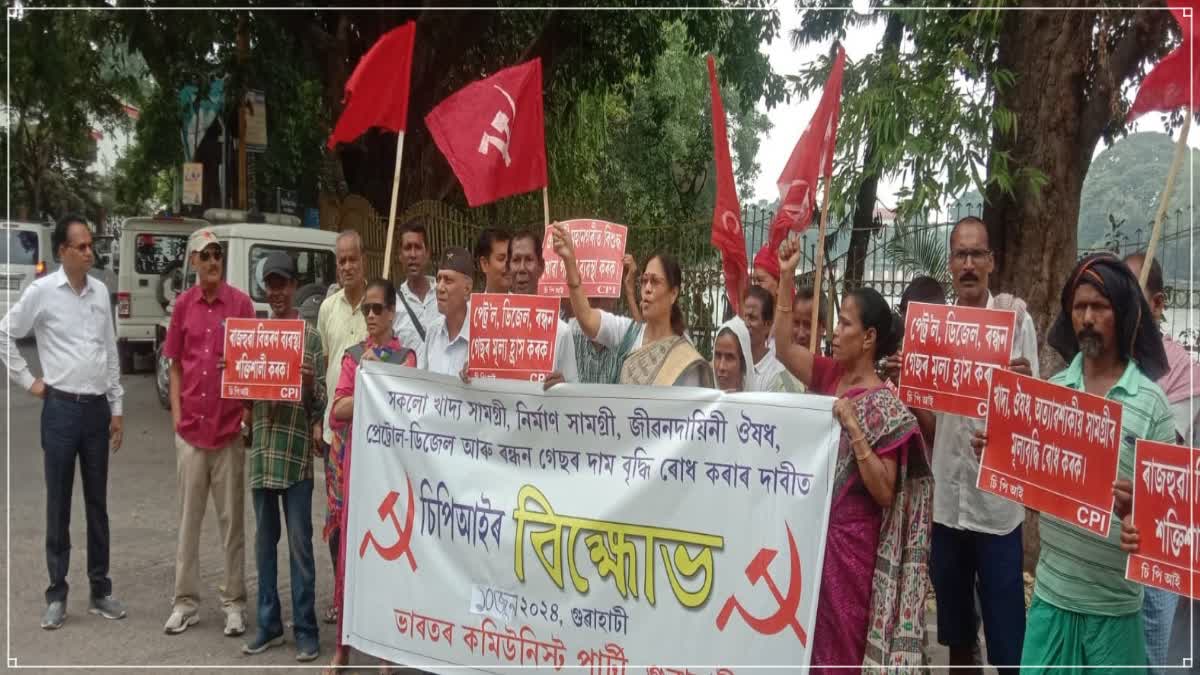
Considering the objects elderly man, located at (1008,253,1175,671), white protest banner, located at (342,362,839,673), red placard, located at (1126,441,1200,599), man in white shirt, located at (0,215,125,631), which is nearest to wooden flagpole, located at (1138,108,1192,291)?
elderly man, located at (1008,253,1175,671)

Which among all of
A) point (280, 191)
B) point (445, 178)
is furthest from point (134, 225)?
point (280, 191)

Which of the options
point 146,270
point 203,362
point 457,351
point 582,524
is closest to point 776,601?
point 582,524

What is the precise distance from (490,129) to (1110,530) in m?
3.73

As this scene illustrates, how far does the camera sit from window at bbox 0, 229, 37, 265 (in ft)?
64.3

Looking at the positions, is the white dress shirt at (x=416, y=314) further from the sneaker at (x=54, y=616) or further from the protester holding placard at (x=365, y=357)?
the sneaker at (x=54, y=616)

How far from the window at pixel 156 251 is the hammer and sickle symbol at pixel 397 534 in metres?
10.8

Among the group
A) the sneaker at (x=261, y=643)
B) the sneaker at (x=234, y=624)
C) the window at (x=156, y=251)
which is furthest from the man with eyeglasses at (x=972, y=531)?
the window at (x=156, y=251)

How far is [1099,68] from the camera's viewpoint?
248 inches

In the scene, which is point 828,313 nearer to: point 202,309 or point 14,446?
point 202,309

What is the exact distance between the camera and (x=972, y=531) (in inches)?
163

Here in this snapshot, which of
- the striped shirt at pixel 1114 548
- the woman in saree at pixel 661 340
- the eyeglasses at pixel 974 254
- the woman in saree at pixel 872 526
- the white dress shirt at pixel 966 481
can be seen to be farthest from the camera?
the woman in saree at pixel 661 340

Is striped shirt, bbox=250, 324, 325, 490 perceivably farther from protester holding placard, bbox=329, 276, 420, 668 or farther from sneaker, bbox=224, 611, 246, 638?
sneaker, bbox=224, 611, 246, 638

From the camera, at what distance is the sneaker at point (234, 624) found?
5547mm

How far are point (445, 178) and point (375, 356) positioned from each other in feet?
28.6
